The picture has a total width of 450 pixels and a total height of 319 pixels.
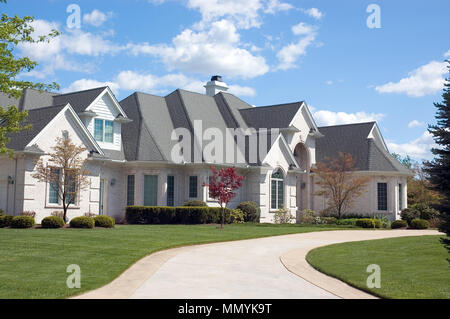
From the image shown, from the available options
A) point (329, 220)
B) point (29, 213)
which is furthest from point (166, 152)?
point (329, 220)

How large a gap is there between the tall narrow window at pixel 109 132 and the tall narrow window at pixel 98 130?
409 millimetres

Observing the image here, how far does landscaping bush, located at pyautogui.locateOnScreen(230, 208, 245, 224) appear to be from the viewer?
31.0 metres

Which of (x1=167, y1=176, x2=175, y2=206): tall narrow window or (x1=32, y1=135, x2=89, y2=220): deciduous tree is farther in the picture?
(x1=167, y1=176, x2=175, y2=206): tall narrow window

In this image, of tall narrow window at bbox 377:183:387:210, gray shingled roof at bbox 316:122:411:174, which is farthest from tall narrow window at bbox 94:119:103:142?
tall narrow window at bbox 377:183:387:210

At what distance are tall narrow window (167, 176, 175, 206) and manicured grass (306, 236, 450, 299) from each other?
49.8 feet

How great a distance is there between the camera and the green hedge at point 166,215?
94.1 feet

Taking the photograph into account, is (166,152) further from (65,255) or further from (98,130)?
(65,255)

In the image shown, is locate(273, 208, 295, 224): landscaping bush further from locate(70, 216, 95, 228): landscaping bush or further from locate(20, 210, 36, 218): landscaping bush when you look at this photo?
locate(20, 210, 36, 218): landscaping bush

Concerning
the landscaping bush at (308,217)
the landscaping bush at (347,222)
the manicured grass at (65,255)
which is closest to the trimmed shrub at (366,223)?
the landscaping bush at (347,222)

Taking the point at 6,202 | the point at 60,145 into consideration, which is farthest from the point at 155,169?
the point at 6,202

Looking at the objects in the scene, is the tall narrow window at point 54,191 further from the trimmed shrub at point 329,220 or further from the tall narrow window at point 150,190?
the trimmed shrub at point 329,220

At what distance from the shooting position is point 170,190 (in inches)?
1242

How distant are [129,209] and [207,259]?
51.4ft

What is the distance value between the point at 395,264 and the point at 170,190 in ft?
64.8
